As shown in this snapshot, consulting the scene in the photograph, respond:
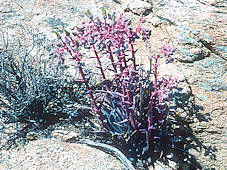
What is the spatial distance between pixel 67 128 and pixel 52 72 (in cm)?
52

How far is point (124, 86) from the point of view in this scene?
4.99 feet

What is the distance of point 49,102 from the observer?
2.08 m

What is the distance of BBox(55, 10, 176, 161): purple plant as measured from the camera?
135cm

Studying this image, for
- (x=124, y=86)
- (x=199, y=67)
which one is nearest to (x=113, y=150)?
(x=124, y=86)

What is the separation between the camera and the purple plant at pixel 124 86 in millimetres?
1347

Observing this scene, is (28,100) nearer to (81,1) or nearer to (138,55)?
(138,55)

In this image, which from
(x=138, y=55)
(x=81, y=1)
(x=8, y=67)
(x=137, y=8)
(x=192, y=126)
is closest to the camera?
(x=192, y=126)

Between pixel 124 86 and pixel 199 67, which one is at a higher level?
pixel 124 86

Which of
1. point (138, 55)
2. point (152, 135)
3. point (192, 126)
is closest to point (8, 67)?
point (138, 55)

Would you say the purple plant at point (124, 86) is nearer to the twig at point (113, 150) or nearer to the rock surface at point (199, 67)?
the twig at point (113, 150)

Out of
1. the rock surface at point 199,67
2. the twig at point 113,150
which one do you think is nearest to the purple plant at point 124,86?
the twig at point 113,150

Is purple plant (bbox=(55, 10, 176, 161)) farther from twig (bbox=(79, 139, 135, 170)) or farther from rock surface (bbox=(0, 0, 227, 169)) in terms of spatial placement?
rock surface (bbox=(0, 0, 227, 169))

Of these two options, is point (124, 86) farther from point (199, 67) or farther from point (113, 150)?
point (199, 67)

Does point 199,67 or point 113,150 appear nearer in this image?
point 113,150
